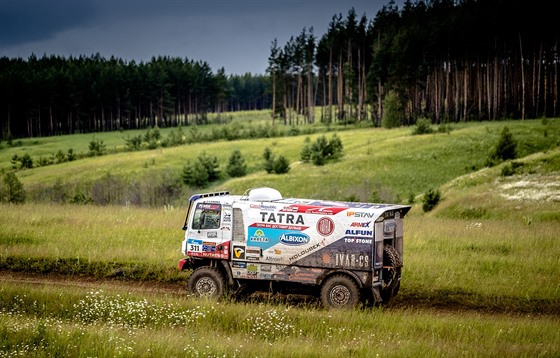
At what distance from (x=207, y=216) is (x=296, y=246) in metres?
2.80

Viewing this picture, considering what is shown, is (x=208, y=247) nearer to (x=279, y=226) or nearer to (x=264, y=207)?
(x=264, y=207)

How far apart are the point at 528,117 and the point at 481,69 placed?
1856cm

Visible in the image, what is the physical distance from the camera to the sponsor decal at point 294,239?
1745 cm

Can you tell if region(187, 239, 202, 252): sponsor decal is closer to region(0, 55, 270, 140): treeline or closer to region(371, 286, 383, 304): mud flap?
region(371, 286, 383, 304): mud flap

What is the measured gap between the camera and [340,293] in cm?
1728

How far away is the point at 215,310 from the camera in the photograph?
15555 millimetres

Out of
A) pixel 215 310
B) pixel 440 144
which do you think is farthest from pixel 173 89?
pixel 215 310

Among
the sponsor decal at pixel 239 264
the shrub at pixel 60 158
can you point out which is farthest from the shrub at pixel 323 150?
the sponsor decal at pixel 239 264

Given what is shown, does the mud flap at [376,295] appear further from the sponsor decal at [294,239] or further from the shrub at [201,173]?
the shrub at [201,173]

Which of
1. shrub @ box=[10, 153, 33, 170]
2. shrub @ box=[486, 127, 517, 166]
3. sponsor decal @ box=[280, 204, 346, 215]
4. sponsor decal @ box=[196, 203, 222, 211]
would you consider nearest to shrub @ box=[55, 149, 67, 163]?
shrub @ box=[10, 153, 33, 170]

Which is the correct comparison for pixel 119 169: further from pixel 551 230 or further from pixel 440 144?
pixel 551 230

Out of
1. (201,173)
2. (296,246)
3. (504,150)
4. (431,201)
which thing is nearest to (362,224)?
(296,246)

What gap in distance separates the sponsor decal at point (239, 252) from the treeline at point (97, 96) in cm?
9819

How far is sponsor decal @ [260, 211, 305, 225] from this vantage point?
688 inches
